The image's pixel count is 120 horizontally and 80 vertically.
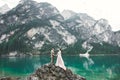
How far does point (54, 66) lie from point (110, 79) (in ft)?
150

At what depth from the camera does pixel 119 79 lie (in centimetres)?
8125

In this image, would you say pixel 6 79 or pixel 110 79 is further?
pixel 110 79

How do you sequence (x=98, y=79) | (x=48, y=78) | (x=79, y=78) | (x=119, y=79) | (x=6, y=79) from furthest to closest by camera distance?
1. (x=98, y=79)
2. (x=119, y=79)
3. (x=6, y=79)
4. (x=79, y=78)
5. (x=48, y=78)

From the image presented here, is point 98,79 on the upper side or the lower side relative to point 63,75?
lower

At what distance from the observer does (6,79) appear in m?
63.1

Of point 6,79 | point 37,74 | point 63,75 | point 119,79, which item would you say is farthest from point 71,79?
point 119,79

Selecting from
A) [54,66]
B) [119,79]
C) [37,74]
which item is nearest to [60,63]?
[54,66]

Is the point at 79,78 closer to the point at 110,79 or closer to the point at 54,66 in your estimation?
the point at 54,66

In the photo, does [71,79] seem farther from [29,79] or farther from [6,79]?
[6,79]

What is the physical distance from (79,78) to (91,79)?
41467 millimetres

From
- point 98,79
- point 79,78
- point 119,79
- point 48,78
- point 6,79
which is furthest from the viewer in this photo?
point 98,79

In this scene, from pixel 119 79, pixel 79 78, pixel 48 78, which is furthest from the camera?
pixel 119 79

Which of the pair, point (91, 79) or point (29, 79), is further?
point (91, 79)

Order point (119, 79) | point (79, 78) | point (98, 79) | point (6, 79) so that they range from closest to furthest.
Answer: point (79, 78) < point (6, 79) < point (119, 79) < point (98, 79)
